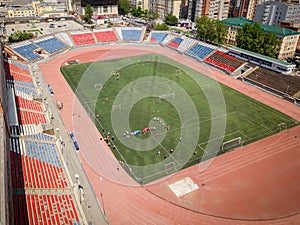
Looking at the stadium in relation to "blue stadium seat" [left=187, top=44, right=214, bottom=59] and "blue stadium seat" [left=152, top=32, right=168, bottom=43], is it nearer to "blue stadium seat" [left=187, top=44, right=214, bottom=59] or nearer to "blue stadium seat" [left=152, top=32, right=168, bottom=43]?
"blue stadium seat" [left=187, top=44, right=214, bottom=59]

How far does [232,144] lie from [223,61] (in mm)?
39830

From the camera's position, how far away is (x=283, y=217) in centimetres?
3017

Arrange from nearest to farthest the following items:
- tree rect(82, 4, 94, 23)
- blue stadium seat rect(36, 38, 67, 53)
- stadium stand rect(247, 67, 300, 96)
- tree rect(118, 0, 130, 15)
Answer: stadium stand rect(247, 67, 300, 96) → blue stadium seat rect(36, 38, 67, 53) → tree rect(82, 4, 94, 23) → tree rect(118, 0, 130, 15)

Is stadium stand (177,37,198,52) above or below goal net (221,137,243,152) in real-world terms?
above

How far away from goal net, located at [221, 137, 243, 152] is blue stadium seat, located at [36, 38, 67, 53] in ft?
215

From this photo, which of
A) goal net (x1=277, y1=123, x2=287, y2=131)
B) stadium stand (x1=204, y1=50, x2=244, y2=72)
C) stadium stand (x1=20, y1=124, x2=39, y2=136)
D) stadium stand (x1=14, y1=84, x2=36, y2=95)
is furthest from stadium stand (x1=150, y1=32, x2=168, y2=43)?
stadium stand (x1=20, y1=124, x2=39, y2=136)

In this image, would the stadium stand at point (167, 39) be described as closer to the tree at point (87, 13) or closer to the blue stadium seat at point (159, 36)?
the blue stadium seat at point (159, 36)

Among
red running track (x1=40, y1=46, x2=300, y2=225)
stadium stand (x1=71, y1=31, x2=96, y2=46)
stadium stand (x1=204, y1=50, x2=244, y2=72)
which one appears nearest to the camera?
red running track (x1=40, y1=46, x2=300, y2=225)

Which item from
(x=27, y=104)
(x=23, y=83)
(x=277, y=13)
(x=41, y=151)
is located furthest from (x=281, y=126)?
(x=277, y=13)

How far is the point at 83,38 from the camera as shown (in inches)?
3676

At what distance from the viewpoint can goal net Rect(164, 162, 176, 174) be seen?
3614 centimetres

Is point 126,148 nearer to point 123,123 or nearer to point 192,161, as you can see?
point 123,123

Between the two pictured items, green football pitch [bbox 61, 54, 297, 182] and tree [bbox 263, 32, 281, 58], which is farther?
tree [bbox 263, 32, 281, 58]

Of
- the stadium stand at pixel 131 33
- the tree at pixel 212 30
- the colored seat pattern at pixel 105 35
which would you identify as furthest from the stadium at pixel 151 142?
the stadium stand at pixel 131 33
